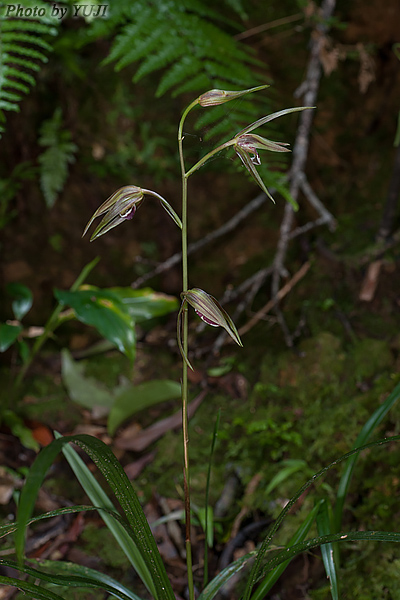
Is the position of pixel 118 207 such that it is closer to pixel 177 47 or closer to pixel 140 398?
pixel 177 47

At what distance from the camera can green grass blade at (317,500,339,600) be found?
1011 mm

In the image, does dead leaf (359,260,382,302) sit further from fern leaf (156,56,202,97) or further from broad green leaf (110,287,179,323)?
fern leaf (156,56,202,97)

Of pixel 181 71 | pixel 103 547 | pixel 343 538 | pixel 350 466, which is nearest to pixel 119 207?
pixel 343 538

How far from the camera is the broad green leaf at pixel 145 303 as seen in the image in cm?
206

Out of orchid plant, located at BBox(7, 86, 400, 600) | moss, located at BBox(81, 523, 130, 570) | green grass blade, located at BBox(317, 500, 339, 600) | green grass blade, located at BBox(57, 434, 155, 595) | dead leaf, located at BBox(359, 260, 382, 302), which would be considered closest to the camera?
orchid plant, located at BBox(7, 86, 400, 600)

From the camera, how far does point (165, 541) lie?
1564 millimetres

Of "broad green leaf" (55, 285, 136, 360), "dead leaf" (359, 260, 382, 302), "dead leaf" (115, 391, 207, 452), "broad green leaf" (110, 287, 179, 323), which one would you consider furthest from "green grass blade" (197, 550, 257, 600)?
"dead leaf" (359, 260, 382, 302)

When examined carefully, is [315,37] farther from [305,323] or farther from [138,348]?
[138,348]

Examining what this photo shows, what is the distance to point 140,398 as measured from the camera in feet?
6.68

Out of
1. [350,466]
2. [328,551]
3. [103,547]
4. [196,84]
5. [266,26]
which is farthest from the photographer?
[266,26]

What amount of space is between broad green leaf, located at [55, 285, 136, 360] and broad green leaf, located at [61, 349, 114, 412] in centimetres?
57

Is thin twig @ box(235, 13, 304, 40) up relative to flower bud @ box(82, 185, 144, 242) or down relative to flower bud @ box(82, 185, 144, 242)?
up

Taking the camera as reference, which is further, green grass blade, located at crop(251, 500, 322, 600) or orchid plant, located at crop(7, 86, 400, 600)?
green grass blade, located at crop(251, 500, 322, 600)

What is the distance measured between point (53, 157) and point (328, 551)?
205 centimetres
